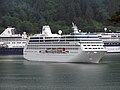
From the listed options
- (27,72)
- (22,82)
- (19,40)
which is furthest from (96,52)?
(19,40)

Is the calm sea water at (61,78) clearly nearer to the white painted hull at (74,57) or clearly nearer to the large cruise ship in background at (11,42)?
the white painted hull at (74,57)

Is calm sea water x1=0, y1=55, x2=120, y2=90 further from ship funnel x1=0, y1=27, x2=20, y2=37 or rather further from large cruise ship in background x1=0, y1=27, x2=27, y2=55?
ship funnel x1=0, y1=27, x2=20, y2=37

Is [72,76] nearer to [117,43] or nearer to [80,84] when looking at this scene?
[80,84]

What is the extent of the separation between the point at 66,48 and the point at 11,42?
68.5 m

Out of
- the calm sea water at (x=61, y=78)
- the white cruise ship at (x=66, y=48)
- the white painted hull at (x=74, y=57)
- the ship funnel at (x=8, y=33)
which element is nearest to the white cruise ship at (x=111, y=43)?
the ship funnel at (x=8, y=33)

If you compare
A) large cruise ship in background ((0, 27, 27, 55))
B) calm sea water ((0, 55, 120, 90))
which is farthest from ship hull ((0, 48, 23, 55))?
calm sea water ((0, 55, 120, 90))

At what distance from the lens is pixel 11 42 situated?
19238 cm

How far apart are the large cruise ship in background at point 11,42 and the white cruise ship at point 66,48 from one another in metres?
48.5

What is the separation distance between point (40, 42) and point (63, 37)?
6.16 m

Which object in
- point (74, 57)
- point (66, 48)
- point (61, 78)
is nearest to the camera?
point (61, 78)

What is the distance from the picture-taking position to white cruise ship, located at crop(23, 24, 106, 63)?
120750 millimetres

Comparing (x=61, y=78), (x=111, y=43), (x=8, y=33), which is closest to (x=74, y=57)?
(x=61, y=78)

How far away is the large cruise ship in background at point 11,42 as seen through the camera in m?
186

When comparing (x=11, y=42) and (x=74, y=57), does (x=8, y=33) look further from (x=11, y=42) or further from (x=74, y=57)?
(x=74, y=57)
